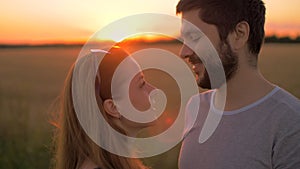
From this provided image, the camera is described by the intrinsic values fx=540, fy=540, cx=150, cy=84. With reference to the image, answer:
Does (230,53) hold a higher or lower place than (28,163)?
higher

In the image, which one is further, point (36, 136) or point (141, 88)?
point (36, 136)

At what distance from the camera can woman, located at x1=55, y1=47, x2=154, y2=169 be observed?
1880 mm

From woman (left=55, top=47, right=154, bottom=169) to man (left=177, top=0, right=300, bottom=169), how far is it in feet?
1.22

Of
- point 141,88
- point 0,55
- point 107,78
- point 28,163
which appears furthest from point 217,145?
point 0,55

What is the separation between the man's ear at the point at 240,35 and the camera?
219 cm

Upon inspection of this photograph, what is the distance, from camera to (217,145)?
7.09 ft

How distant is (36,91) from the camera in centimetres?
970

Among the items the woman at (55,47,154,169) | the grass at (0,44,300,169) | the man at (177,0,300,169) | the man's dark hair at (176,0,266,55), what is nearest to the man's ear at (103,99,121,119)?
the woman at (55,47,154,169)

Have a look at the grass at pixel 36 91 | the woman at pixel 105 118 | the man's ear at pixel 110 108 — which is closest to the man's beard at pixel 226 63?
the woman at pixel 105 118

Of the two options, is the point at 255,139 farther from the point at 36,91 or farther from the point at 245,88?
the point at 36,91

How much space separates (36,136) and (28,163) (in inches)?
30.4

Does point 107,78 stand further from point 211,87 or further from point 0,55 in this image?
point 0,55

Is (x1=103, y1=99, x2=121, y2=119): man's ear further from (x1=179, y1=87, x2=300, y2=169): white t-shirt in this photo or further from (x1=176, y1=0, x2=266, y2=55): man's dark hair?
(x1=176, y1=0, x2=266, y2=55): man's dark hair

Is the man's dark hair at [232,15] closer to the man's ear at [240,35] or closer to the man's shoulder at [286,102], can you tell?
the man's ear at [240,35]
